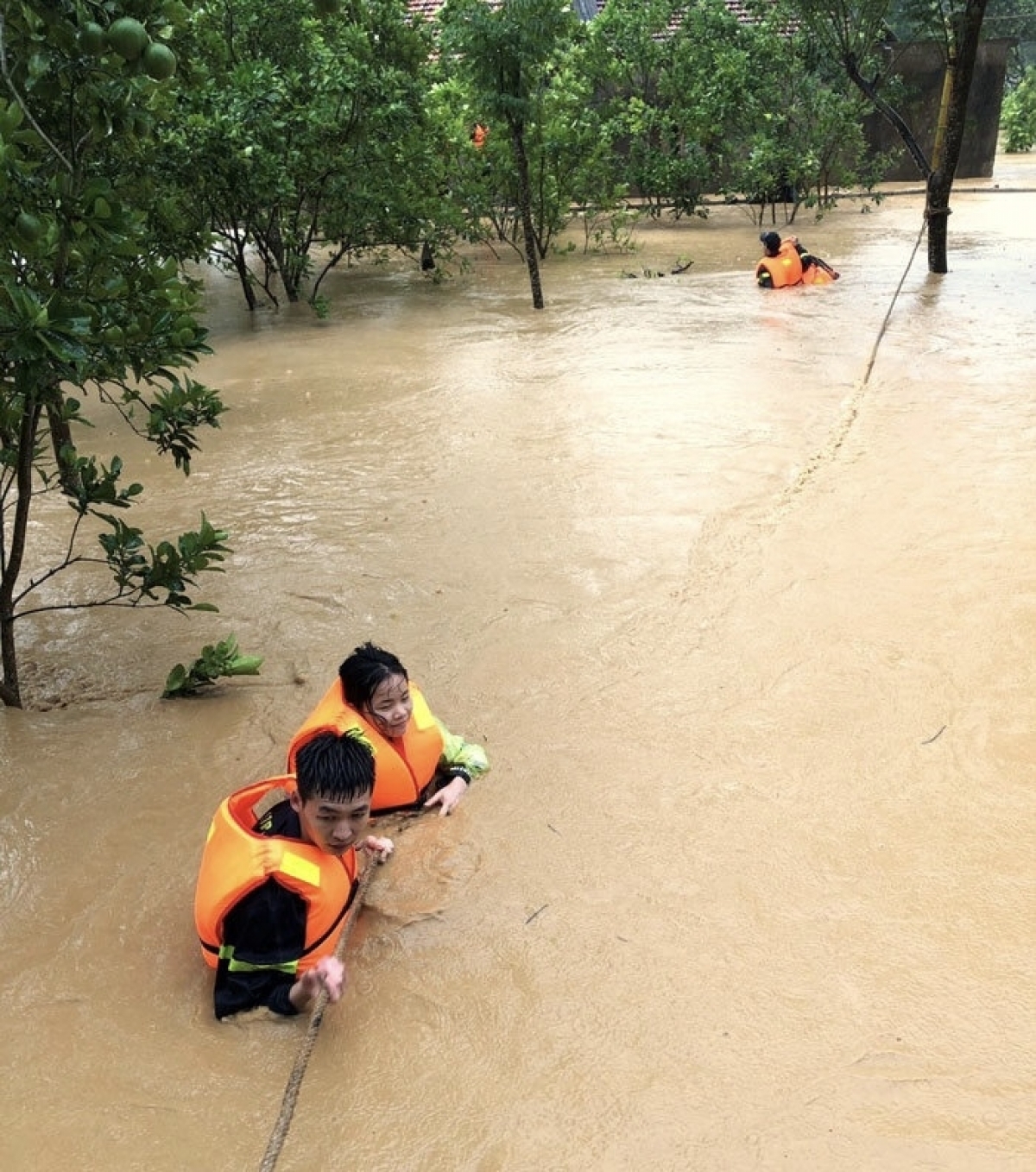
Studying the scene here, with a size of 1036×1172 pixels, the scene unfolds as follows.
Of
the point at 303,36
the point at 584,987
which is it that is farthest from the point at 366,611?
the point at 303,36

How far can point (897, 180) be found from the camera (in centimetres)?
2289

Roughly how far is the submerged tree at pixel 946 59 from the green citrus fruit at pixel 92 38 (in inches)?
408

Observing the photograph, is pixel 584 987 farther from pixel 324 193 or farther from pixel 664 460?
pixel 324 193

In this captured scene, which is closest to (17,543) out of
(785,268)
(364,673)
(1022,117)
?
(364,673)

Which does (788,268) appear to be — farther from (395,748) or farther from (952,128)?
(395,748)

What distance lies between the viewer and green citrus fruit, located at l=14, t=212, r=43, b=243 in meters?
2.88

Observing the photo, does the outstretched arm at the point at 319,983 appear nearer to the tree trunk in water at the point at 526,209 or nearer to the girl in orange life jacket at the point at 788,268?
the tree trunk in water at the point at 526,209

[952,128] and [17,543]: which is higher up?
[952,128]

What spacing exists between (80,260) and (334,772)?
1.88m

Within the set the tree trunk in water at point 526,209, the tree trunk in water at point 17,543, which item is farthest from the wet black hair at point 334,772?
the tree trunk in water at point 526,209

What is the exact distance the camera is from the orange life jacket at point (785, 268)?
11867 mm

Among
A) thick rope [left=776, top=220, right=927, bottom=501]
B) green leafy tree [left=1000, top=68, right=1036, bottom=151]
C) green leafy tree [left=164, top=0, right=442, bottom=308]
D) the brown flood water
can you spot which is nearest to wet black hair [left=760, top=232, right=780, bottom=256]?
thick rope [left=776, top=220, right=927, bottom=501]

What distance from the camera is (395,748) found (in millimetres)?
3438

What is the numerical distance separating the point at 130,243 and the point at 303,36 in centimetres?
926
